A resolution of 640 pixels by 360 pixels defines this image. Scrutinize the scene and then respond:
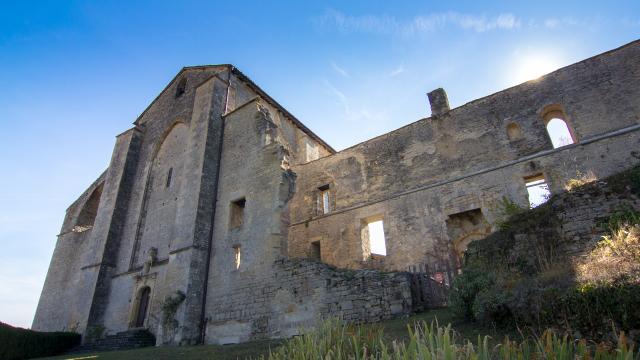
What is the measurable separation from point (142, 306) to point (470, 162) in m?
13.3

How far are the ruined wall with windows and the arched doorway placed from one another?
20.0ft

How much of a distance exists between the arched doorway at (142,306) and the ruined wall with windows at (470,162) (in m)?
6.10


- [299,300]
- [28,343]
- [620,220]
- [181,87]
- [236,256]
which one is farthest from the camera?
[181,87]

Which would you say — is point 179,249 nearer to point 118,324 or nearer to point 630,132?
point 118,324

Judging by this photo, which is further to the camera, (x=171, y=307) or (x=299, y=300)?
(x=171, y=307)

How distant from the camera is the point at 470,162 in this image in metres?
13.1

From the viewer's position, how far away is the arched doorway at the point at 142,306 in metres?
13.1

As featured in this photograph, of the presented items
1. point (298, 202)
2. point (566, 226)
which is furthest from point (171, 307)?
point (566, 226)

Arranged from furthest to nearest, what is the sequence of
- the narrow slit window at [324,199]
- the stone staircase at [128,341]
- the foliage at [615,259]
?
the narrow slit window at [324,199] < the stone staircase at [128,341] < the foliage at [615,259]

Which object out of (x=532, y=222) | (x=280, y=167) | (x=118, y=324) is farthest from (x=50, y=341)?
(x=532, y=222)

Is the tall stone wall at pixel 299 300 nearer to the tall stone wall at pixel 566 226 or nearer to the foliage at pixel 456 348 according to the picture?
the tall stone wall at pixel 566 226

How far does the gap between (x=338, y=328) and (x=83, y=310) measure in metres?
14.4

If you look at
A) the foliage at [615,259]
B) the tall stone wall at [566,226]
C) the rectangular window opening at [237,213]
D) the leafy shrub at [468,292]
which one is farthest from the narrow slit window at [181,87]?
the foliage at [615,259]

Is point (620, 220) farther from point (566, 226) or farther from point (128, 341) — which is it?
point (128, 341)
